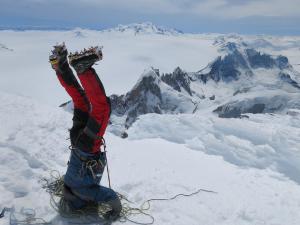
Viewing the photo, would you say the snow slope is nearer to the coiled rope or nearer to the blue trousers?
the coiled rope

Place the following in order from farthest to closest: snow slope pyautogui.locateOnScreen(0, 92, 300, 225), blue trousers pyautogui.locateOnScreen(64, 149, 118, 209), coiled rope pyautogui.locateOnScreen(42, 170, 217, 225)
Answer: snow slope pyautogui.locateOnScreen(0, 92, 300, 225)
coiled rope pyautogui.locateOnScreen(42, 170, 217, 225)
blue trousers pyautogui.locateOnScreen(64, 149, 118, 209)

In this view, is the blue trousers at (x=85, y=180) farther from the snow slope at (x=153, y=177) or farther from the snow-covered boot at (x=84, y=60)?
the snow-covered boot at (x=84, y=60)

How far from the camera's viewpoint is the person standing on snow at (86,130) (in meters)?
7.39

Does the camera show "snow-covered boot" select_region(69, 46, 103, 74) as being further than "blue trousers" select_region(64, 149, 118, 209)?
No

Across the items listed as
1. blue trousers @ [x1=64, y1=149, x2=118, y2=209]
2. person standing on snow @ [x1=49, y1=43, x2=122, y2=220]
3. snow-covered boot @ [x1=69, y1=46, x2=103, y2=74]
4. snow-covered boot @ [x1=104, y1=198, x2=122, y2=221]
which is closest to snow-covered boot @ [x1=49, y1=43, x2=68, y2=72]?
person standing on snow @ [x1=49, y1=43, x2=122, y2=220]

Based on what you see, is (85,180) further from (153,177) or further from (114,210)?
(153,177)

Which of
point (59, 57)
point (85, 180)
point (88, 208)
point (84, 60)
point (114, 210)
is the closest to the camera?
point (84, 60)

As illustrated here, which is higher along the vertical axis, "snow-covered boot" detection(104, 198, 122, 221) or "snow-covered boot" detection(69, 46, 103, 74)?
"snow-covered boot" detection(69, 46, 103, 74)

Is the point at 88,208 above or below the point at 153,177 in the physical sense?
above

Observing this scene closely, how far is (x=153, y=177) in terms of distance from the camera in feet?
36.0

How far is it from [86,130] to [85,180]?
3.35ft

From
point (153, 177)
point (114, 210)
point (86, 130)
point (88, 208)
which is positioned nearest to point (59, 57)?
point (86, 130)

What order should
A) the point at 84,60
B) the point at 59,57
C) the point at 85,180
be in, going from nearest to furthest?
1. the point at 84,60
2. the point at 59,57
3. the point at 85,180

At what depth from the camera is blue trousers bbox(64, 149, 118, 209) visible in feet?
26.4
